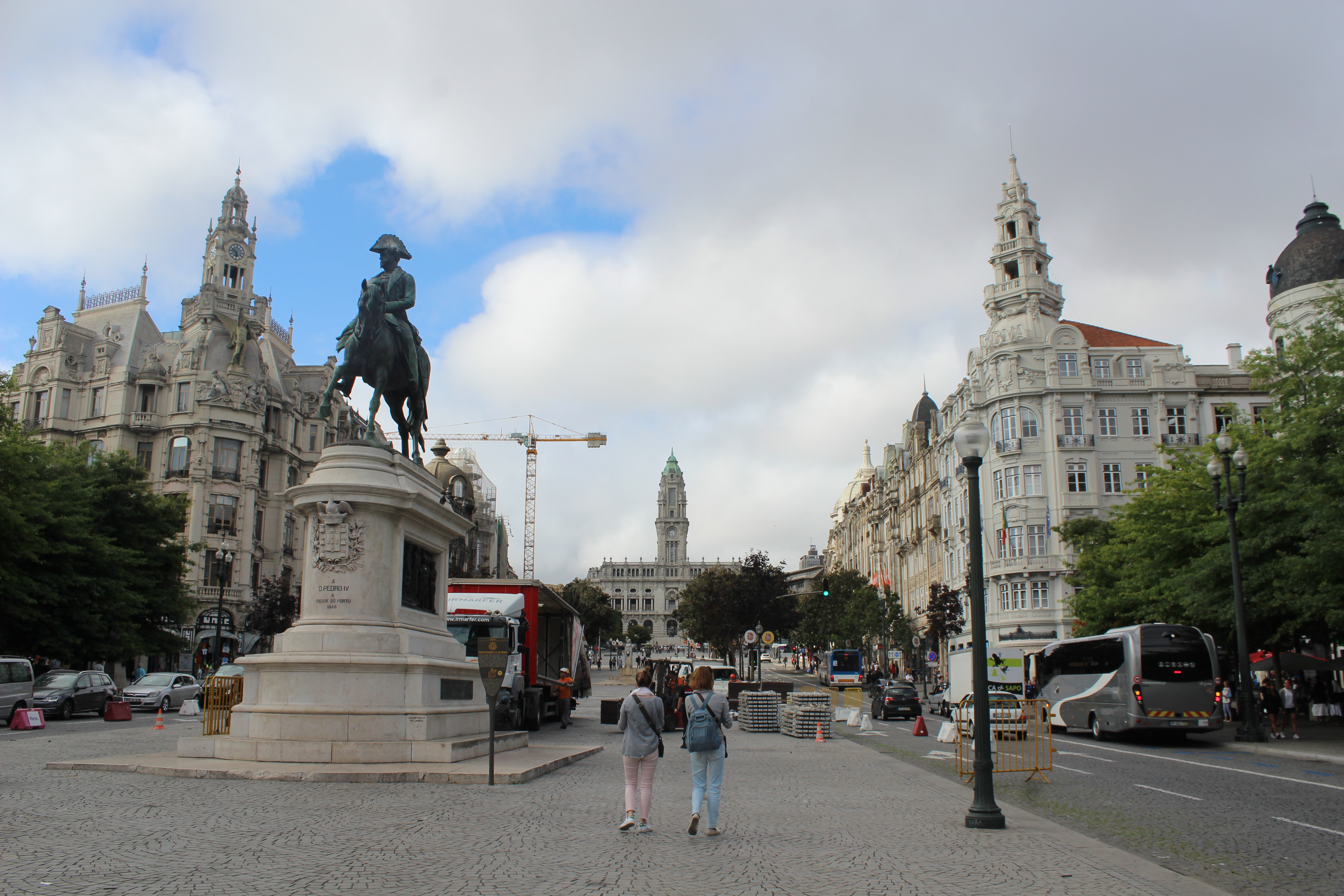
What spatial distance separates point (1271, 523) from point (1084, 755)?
30.8ft

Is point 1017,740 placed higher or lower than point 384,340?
lower

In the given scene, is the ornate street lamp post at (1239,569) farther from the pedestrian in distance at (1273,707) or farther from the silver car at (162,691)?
the silver car at (162,691)

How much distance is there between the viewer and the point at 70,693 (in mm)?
27406

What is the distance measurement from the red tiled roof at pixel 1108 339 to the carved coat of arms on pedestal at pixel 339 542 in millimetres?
52085

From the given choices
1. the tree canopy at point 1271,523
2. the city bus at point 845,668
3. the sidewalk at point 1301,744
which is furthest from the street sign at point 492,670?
the city bus at point 845,668

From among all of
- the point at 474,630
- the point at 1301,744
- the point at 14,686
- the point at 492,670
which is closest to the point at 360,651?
the point at 492,670

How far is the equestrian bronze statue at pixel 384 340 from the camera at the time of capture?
53.7 feet

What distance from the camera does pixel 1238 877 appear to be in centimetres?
798

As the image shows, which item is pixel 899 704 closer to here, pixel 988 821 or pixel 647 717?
pixel 988 821

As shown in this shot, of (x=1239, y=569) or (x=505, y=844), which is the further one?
(x=1239, y=569)

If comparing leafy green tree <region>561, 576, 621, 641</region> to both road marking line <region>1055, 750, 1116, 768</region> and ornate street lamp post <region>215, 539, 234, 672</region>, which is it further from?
road marking line <region>1055, 750, 1116, 768</region>

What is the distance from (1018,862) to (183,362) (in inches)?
2485

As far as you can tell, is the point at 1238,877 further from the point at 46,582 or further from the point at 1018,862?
the point at 46,582

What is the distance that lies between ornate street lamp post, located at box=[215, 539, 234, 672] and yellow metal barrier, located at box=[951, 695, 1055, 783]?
2267cm
